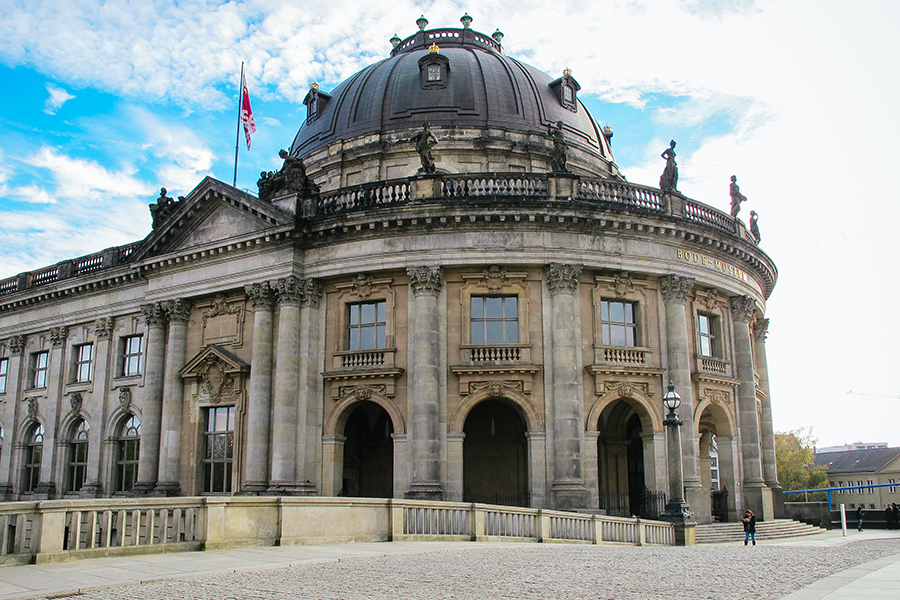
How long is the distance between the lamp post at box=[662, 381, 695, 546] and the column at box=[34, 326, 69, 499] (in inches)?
1117

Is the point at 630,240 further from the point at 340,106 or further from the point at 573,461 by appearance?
the point at 340,106

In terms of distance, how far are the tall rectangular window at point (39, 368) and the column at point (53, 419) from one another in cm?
115

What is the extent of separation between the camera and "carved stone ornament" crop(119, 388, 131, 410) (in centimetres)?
3631

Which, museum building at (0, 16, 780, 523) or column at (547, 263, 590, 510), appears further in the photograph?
museum building at (0, 16, 780, 523)

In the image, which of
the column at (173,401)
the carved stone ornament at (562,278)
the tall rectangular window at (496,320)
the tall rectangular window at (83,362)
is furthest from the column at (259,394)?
the tall rectangular window at (83,362)

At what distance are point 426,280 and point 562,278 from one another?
15.6 ft

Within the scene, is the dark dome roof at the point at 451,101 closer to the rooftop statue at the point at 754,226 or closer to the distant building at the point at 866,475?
the rooftop statue at the point at 754,226

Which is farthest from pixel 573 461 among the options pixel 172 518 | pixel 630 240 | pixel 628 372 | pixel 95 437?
pixel 95 437

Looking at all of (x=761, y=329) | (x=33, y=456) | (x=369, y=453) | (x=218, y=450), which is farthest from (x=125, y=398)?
(x=761, y=329)

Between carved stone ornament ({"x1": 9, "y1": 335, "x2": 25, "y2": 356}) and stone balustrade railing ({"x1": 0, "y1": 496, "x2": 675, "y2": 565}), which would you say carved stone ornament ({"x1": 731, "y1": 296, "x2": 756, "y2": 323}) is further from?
carved stone ornament ({"x1": 9, "y1": 335, "x2": 25, "y2": 356})

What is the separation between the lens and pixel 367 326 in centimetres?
3042

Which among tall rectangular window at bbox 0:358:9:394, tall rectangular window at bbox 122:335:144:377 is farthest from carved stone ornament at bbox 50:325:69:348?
tall rectangular window at bbox 0:358:9:394

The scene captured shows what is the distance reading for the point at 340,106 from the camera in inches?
1668

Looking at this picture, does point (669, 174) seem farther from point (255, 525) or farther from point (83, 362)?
point (83, 362)
